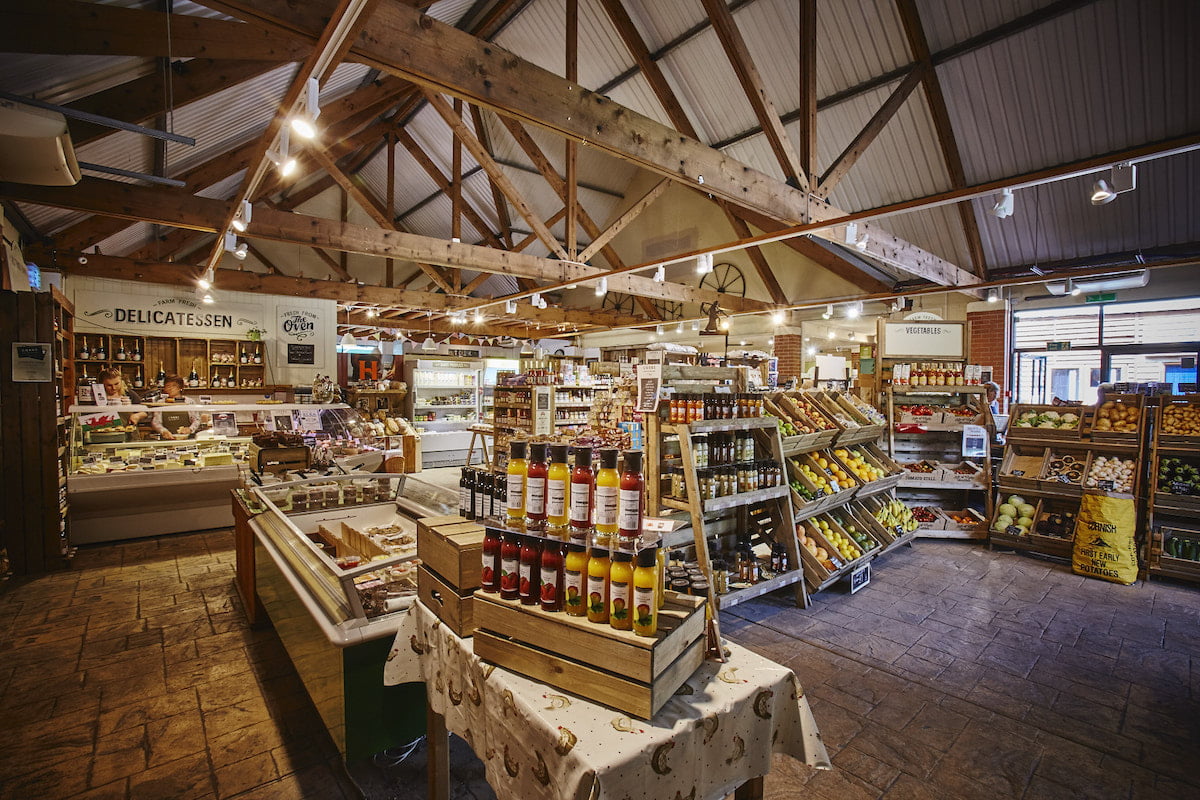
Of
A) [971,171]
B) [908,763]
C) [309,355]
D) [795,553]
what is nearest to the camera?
[908,763]

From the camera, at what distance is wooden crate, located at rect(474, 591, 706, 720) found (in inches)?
53.4

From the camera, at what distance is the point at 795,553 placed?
4.34 metres

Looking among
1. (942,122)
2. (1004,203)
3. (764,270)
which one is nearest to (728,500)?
(1004,203)

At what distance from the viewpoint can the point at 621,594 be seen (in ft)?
4.68

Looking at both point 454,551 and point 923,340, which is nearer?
point 454,551

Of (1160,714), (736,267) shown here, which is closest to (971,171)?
(736,267)

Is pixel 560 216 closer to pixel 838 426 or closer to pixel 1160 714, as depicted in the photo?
pixel 838 426

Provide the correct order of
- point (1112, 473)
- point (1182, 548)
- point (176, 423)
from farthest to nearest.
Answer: point (176, 423), point (1112, 473), point (1182, 548)

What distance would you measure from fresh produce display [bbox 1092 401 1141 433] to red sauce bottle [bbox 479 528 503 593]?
6.88 metres

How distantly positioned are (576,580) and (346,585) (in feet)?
4.09

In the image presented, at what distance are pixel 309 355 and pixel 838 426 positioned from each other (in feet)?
29.7

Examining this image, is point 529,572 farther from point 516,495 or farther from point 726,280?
point 726,280

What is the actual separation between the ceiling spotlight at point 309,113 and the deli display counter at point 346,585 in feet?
7.68

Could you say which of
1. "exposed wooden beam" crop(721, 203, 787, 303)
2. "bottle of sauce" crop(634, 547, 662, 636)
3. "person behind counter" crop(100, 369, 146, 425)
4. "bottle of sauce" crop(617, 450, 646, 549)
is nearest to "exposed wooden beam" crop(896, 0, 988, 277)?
"exposed wooden beam" crop(721, 203, 787, 303)
